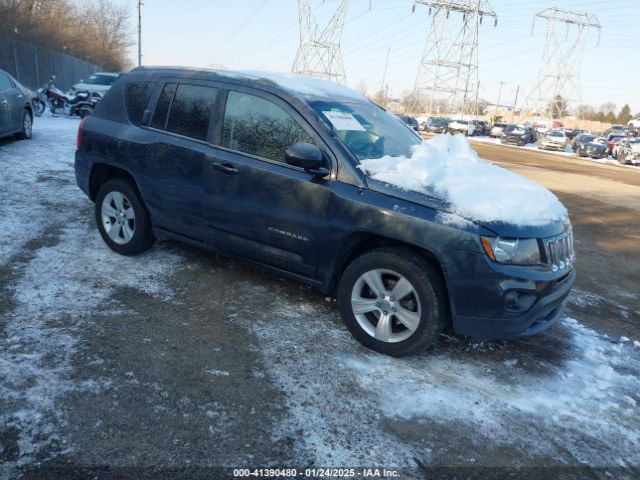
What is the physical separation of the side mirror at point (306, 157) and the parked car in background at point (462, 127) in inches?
1806

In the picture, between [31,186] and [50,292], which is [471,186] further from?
[31,186]

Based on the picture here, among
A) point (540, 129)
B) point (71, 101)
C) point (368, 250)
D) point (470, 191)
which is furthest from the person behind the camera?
point (540, 129)

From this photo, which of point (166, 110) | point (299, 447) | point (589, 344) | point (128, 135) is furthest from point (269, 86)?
point (589, 344)

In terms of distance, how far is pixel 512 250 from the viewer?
319cm

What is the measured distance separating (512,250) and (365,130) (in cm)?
158

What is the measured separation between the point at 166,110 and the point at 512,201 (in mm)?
3025

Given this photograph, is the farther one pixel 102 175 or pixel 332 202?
pixel 102 175

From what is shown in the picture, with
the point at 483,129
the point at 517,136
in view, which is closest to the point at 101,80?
the point at 517,136

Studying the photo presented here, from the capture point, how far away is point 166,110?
14.8 feet

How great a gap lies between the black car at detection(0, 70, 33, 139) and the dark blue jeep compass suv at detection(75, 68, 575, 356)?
5973mm

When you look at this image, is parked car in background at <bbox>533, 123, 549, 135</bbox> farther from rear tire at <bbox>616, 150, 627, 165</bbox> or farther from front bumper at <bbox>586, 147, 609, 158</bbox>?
rear tire at <bbox>616, 150, 627, 165</bbox>

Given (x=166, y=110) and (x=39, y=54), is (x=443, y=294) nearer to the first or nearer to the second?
(x=166, y=110)

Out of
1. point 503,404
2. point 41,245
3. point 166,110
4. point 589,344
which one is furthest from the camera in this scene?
point 41,245

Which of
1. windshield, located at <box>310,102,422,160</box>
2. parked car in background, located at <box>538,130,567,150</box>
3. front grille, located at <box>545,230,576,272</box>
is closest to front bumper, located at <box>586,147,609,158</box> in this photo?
parked car in background, located at <box>538,130,567,150</box>
